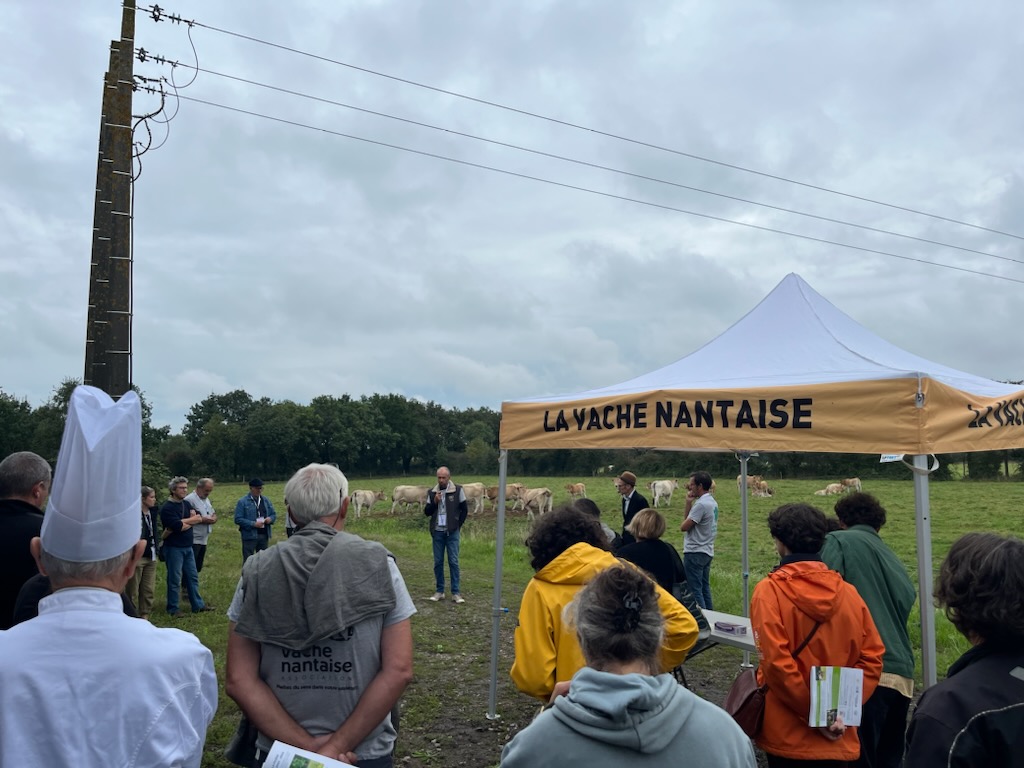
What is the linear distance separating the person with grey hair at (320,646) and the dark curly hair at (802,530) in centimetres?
198

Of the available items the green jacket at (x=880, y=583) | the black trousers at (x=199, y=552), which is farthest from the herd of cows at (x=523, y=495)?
the green jacket at (x=880, y=583)

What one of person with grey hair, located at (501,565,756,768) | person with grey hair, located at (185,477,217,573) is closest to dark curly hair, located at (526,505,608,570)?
person with grey hair, located at (501,565,756,768)

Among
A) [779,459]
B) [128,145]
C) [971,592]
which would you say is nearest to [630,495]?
[128,145]

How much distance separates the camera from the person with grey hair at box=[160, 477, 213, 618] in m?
9.95

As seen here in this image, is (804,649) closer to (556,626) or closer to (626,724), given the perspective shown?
(556,626)

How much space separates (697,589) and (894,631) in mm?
5331

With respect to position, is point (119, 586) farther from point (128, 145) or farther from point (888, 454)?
point (128, 145)

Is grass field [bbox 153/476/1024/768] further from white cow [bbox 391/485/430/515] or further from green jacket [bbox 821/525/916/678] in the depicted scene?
green jacket [bbox 821/525/916/678]

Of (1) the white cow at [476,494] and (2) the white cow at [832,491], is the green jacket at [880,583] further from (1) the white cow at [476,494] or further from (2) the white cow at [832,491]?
(2) the white cow at [832,491]

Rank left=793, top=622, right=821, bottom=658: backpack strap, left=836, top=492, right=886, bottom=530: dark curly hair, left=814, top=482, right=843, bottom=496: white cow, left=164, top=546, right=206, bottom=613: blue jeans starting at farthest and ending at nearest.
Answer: left=814, top=482, right=843, bottom=496: white cow, left=164, top=546, right=206, bottom=613: blue jeans, left=836, top=492, right=886, bottom=530: dark curly hair, left=793, top=622, right=821, bottom=658: backpack strap

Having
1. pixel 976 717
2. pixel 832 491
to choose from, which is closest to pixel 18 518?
pixel 976 717

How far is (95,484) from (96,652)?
0.40 m

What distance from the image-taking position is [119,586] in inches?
74.4

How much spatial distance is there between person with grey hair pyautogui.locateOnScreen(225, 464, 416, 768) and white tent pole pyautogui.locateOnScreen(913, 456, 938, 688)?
9.50ft
